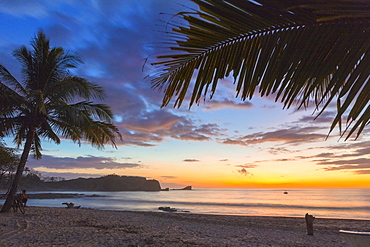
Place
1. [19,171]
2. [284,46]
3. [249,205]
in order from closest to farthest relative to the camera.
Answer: [284,46] → [19,171] → [249,205]

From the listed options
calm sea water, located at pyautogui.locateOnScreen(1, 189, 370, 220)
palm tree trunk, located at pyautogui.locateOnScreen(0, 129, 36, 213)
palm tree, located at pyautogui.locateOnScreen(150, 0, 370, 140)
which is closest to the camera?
palm tree, located at pyautogui.locateOnScreen(150, 0, 370, 140)

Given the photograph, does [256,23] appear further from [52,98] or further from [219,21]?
[52,98]

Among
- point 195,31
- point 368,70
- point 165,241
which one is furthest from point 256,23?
point 165,241

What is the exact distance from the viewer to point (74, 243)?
7.22 metres

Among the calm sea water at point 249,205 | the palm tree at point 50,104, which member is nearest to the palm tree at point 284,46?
the palm tree at point 50,104

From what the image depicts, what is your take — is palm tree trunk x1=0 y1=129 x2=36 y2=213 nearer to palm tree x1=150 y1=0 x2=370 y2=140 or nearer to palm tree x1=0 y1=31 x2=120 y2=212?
palm tree x1=0 y1=31 x2=120 y2=212

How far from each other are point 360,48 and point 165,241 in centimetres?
850

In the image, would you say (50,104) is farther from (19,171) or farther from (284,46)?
(284,46)

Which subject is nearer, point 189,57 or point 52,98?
point 189,57

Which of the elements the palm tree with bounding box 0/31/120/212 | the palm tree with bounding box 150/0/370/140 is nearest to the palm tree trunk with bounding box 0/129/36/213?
the palm tree with bounding box 0/31/120/212

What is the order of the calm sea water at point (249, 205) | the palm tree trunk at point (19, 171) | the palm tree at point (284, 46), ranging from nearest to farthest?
the palm tree at point (284, 46) < the palm tree trunk at point (19, 171) < the calm sea water at point (249, 205)

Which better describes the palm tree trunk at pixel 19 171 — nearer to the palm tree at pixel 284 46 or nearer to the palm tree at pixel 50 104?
the palm tree at pixel 50 104

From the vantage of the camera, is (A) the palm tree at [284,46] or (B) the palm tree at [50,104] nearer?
(A) the palm tree at [284,46]

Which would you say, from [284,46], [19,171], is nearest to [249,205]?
[19,171]
